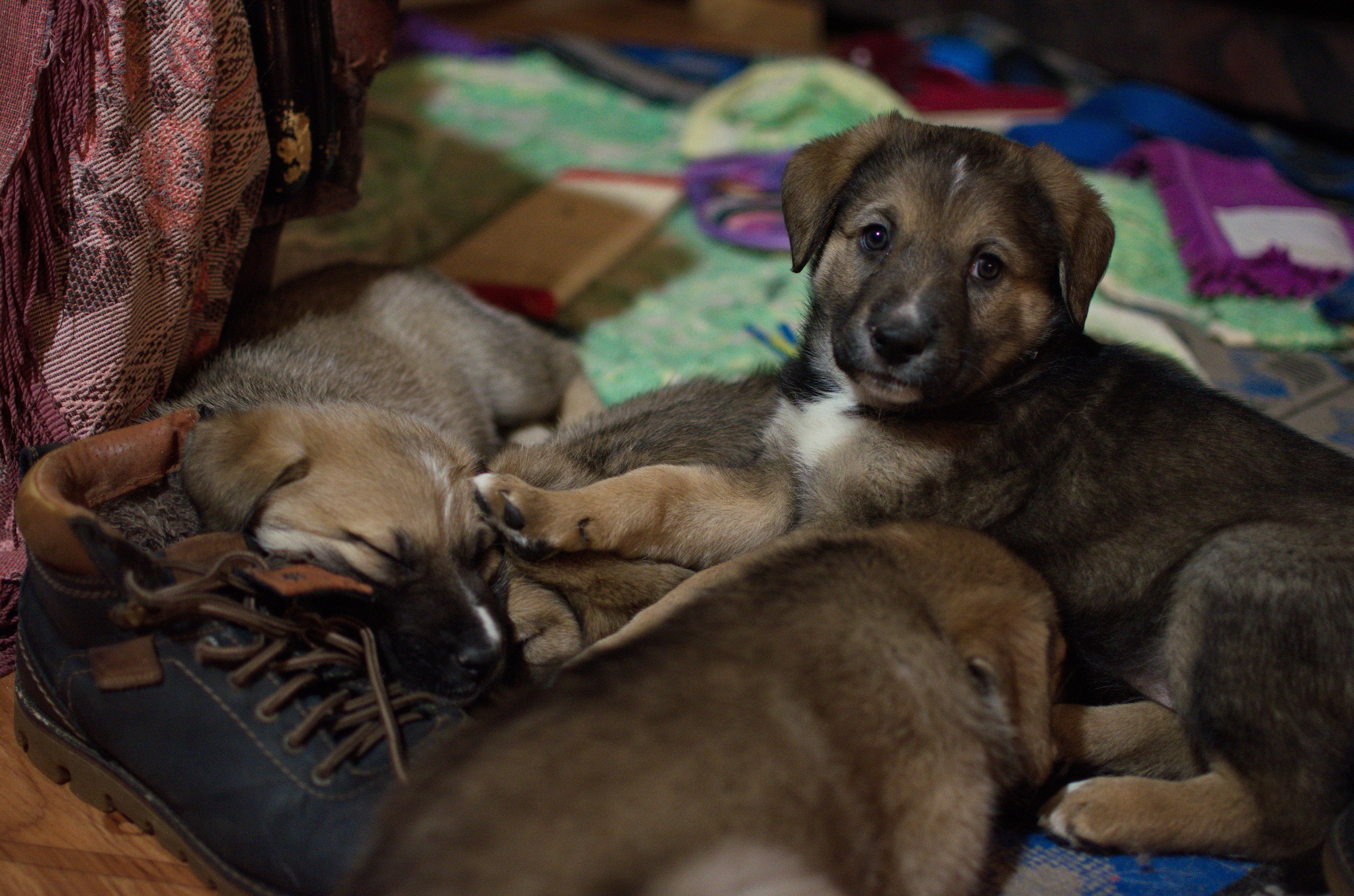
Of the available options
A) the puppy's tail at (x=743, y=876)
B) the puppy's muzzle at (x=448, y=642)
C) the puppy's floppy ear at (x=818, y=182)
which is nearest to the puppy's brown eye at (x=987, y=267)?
the puppy's floppy ear at (x=818, y=182)

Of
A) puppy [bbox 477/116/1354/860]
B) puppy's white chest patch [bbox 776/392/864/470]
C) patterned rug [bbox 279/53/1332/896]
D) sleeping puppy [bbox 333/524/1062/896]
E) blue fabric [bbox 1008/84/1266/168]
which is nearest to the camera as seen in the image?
sleeping puppy [bbox 333/524/1062/896]

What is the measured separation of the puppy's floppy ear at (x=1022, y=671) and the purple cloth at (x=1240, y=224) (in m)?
2.99

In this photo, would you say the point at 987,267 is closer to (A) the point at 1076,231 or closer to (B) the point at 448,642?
(A) the point at 1076,231

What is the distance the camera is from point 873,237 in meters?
2.63

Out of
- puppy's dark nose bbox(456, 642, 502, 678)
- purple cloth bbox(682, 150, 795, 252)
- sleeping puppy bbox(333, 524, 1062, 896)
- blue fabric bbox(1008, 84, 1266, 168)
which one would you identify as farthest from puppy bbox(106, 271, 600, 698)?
blue fabric bbox(1008, 84, 1266, 168)

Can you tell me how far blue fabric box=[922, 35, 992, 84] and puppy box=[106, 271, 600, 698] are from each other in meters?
5.10

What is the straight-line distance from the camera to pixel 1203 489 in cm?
242

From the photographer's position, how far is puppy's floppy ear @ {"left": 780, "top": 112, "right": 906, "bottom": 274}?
8.84 ft

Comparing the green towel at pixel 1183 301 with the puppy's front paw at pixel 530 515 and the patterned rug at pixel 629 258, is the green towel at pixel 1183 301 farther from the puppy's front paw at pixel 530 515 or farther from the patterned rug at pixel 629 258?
the puppy's front paw at pixel 530 515

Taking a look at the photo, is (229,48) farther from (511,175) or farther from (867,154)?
(511,175)

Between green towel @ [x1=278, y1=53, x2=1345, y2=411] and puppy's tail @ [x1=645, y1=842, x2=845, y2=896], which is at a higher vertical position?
puppy's tail @ [x1=645, y1=842, x2=845, y2=896]

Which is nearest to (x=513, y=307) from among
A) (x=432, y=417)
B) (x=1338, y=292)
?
(x=432, y=417)

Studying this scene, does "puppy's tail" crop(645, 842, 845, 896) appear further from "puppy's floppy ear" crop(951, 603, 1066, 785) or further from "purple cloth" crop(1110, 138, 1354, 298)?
"purple cloth" crop(1110, 138, 1354, 298)

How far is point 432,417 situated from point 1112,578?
1880 millimetres
